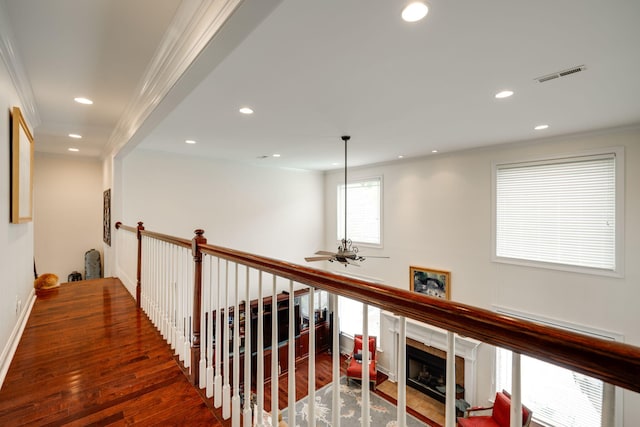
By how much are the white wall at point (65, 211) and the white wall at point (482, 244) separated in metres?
6.11

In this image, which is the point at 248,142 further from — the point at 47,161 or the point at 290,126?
the point at 47,161

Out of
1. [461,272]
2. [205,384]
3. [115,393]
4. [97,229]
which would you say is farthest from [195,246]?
[97,229]

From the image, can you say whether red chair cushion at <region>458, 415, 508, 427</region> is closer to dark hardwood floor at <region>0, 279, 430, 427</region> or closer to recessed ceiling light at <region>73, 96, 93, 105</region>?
dark hardwood floor at <region>0, 279, 430, 427</region>

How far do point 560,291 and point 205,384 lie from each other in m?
4.82

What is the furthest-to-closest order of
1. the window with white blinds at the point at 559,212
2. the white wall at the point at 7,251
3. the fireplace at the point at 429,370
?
the fireplace at the point at 429,370 < the window with white blinds at the point at 559,212 < the white wall at the point at 7,251

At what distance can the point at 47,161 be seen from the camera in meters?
5.82

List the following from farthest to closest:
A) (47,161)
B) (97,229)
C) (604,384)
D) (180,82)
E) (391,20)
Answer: (97,229) → (47,161) → (180,82) → (391,20) → (604,384)

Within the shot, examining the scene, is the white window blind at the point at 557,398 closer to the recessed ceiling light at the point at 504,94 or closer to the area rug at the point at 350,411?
the area rug at the point at 350,411

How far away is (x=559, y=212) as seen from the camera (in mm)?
4203

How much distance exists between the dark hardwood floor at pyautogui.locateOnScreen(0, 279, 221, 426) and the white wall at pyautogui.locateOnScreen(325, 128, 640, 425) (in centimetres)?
377

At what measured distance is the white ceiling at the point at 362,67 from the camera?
1.66 meters

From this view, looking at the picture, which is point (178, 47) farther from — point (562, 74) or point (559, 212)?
point (559, 212)

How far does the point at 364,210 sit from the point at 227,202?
3.29m

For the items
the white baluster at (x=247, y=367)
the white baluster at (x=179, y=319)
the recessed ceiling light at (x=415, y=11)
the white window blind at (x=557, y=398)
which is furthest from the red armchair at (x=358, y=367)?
the recessed ceiling light at (x=415, y=11)
